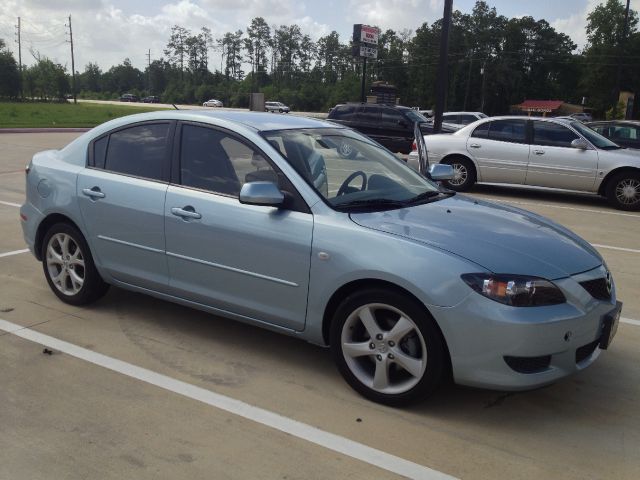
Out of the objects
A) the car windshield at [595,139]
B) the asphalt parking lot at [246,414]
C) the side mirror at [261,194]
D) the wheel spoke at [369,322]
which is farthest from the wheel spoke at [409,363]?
the car windshield at [595,139]

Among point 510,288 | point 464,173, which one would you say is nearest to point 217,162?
point 510,288

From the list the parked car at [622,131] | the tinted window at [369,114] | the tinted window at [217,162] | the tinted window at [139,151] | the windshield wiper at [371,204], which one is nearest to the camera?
the windshield wiper at [371,204]

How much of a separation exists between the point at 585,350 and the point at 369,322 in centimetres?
118

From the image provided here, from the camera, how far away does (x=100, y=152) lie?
15.6 feet

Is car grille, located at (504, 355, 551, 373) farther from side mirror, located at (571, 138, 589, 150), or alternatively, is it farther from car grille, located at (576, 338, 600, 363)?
side mirror, located at (571, 138, 589, 150)

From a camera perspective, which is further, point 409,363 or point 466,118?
point 466,118

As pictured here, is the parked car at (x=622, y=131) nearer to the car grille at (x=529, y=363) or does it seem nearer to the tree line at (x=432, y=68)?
the car grille at (x=529, y=363)

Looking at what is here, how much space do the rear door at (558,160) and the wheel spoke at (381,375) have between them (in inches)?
345

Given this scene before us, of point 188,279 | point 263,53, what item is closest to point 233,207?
point 188,279

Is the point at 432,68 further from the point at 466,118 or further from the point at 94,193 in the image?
the point at 94,193

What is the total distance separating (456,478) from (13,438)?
85.3 inches

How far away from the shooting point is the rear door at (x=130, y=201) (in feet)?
14.1

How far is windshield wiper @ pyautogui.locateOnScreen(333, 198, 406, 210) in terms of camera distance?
375 cm

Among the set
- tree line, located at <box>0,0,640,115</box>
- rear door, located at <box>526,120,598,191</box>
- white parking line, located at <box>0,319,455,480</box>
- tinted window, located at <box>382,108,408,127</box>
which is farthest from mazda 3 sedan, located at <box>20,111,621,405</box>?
tree line, located at <box>0,0,640,115</box>
